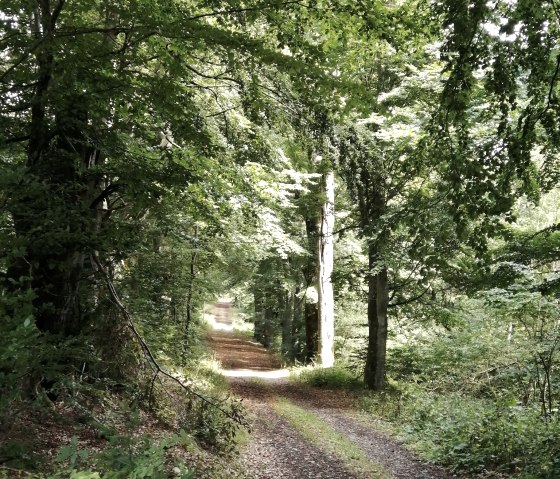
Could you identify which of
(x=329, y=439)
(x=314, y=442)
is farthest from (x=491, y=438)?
(x=314, y=442)

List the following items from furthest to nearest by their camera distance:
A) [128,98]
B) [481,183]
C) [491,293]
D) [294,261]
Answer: [294,261] < [491,293] < [128,98] < [481,183]

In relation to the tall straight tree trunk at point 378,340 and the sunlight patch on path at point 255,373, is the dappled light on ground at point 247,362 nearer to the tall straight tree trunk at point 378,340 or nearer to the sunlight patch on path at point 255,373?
the sunlight patch on path at point 255,373

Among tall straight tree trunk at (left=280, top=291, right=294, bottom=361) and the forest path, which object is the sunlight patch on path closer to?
the forest path

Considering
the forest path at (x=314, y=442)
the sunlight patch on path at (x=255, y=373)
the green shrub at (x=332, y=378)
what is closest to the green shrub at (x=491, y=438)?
the forest path at (x=314, y=442)

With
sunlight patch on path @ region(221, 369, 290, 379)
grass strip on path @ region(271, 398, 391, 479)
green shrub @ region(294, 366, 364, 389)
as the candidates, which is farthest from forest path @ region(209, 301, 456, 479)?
sunlight patch on path @ region(221, 369, 290, 379)

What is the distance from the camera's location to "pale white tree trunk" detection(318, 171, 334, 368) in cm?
1666

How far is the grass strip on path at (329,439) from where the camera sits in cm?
743

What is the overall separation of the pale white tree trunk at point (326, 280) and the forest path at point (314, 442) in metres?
1.83

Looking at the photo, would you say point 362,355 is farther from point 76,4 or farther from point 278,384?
point 76,4

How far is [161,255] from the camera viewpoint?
11539 millimetres

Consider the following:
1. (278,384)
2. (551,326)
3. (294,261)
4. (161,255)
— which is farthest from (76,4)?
(294,261)

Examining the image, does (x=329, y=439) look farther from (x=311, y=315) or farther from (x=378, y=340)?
(x=311, y=315)

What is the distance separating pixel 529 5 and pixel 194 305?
14.6 meters

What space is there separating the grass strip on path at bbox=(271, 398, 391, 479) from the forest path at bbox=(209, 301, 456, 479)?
0.6 inches
